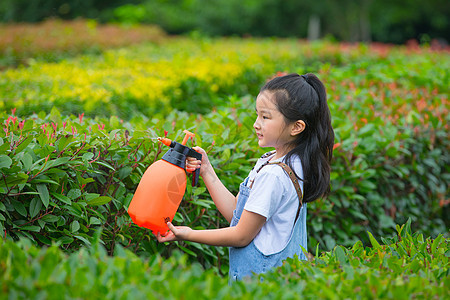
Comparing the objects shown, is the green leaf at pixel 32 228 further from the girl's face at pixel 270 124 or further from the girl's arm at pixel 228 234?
the girl's face at pixel 270 124

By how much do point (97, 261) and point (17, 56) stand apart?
8679mm

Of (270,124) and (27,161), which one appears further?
(270,124)

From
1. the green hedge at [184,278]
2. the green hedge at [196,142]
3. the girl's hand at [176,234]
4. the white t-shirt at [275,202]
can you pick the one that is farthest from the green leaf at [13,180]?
the white t-shirt at [275,202]

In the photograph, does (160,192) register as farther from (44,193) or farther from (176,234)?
(44,193)

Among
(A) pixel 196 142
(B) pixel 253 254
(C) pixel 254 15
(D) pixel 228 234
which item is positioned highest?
(C) pixel 254 15

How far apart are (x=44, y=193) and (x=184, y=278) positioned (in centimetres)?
88

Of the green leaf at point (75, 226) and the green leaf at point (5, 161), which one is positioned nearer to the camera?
the green leaf at point (5, 161)

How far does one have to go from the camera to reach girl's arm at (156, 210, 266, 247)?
1.92 metres

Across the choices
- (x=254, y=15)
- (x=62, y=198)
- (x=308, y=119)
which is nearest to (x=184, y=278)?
(x=62, y=198)

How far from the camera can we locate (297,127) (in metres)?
2.04

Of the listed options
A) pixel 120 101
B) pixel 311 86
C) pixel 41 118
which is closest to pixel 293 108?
pixel 311 86

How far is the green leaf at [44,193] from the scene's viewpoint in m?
1.92

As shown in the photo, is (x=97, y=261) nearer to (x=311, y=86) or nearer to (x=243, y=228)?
(x=243, y=228)

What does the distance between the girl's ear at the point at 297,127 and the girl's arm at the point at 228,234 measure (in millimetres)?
398
